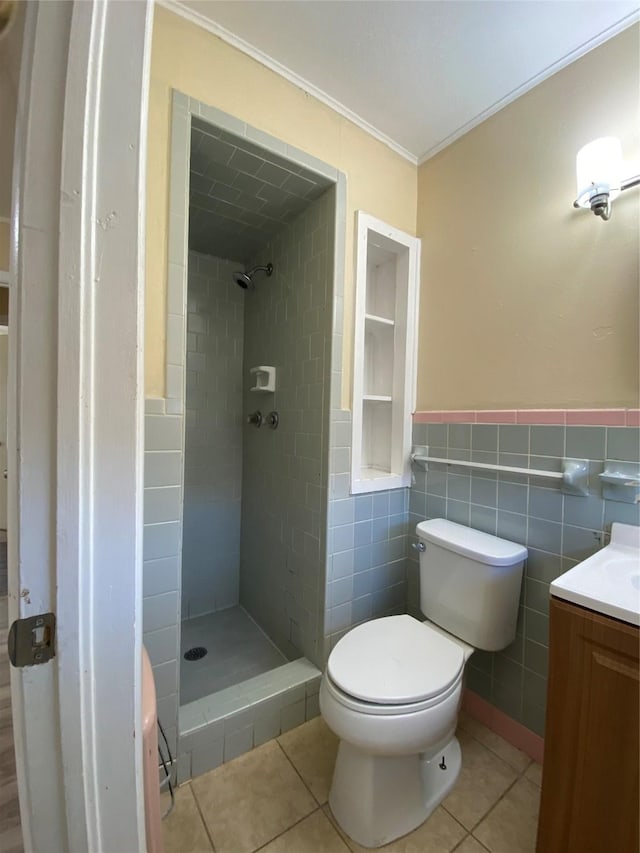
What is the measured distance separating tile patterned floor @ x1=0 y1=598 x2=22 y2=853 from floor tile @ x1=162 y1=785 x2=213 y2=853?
1.17 ft

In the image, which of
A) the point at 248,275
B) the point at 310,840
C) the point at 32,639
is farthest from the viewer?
the point at 248,275

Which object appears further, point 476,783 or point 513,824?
point 476,783

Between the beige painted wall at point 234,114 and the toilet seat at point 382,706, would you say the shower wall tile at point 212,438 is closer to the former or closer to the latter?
the beige painted wall at point 234,114

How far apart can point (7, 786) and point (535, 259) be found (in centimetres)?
243

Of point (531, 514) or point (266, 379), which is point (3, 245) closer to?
point (266, 379)

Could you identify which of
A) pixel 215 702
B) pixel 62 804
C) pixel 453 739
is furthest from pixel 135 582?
pixel 453 739

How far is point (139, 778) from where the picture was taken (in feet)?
1.64

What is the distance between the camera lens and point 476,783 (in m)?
1.12

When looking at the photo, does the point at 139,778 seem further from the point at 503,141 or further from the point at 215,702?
the point at 503,141

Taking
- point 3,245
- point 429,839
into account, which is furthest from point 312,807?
point 3,245

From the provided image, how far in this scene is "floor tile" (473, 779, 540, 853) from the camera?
95 centimetres

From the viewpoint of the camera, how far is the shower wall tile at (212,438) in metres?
2.09

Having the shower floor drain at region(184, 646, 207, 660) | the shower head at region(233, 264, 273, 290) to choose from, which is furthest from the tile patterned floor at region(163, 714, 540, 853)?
the shower head at region(233, 264, 273, 290)

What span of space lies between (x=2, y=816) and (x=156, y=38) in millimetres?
2301
